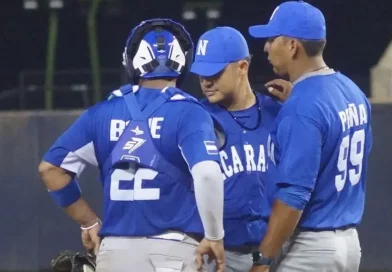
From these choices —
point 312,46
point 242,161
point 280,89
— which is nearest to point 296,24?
point 312,46

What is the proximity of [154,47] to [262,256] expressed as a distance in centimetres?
94

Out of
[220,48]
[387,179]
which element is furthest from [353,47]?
[220,48]

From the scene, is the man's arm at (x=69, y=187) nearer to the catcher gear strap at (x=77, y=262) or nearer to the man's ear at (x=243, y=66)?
the catcher gear strap at (x=77, y=262)

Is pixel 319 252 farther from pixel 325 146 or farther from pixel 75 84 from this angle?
pixel 75 84

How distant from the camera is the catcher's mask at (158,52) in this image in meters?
3.89

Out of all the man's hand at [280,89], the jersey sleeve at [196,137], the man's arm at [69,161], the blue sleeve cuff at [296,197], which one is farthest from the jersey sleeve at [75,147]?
the man's hand at [280,89]

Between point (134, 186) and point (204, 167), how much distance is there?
12.2 inches

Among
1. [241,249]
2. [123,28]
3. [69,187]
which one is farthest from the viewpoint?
[123,28]

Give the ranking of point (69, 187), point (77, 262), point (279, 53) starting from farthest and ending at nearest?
point (77, 262) < point (69, 187) < point (279, 53)

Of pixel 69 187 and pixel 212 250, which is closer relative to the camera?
pixel 212 250

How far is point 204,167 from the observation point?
3.63 metres

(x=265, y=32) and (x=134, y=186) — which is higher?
(x=265, y=32)

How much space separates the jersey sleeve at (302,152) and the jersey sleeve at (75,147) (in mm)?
799

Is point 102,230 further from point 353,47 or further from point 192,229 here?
point 353,47
